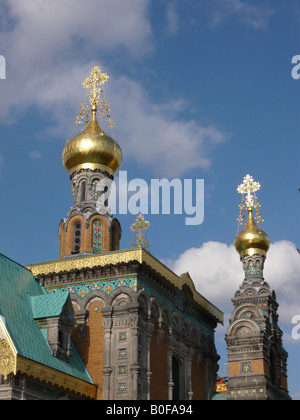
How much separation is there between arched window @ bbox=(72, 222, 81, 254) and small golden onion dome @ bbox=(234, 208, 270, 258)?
9963 millimetres

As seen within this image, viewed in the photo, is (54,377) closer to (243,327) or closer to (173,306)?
(173,306)

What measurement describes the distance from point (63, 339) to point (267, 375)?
8758 millimetres

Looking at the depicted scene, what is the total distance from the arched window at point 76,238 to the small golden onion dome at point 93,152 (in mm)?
2591

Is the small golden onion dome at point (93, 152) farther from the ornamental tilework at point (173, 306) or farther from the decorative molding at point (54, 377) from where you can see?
the decorative molding at point (54, 377)

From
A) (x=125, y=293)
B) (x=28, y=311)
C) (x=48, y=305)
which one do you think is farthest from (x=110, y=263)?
(x=28, y=311)

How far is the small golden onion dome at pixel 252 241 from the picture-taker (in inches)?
1324

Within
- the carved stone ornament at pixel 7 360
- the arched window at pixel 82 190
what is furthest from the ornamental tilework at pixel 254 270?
the carved stone ornament at pixel 7 360

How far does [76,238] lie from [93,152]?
12.1 ft

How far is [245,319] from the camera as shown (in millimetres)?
27188

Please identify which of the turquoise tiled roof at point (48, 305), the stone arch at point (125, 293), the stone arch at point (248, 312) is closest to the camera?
the turquoise tiled roof at point (48, 305)

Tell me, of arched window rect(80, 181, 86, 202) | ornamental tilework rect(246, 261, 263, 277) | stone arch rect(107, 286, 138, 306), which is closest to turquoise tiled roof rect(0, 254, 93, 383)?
stone arch rect(107, 286, 138, 306)

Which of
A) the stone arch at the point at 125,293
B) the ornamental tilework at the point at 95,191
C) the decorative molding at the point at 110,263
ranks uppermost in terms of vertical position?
the ornamental tilework at the point at 95,191

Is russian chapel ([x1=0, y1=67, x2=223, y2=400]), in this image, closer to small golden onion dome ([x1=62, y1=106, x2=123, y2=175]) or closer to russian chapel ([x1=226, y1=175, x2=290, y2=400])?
small golden onion dome ([x1=62, y1=106, x2=123, y2=175])
